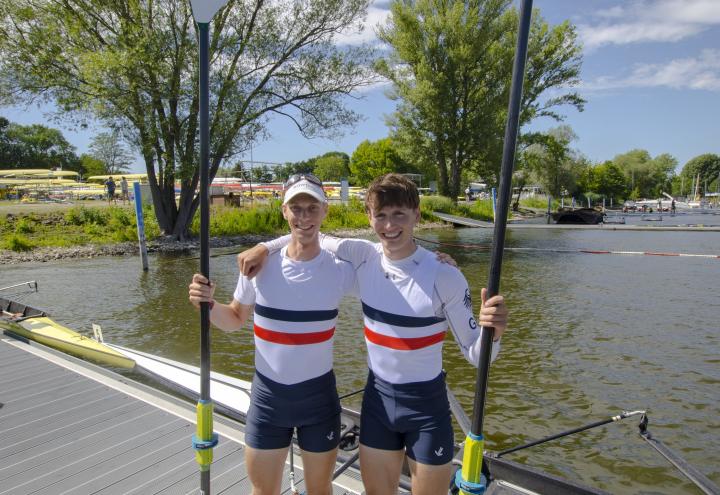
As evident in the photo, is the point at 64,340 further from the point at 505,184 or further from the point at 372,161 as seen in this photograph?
the point at 372,161

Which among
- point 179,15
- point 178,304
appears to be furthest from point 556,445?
point 179,15

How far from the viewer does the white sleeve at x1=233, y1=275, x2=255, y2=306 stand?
8.66 feet

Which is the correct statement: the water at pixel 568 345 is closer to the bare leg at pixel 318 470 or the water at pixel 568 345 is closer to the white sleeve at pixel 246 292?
the bare leg at pixel 318 470

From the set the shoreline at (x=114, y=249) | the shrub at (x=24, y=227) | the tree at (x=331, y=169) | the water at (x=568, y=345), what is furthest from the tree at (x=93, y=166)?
the water at (x=568, y=345)

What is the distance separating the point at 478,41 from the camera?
108ft

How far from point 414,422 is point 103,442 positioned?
3.41 metres

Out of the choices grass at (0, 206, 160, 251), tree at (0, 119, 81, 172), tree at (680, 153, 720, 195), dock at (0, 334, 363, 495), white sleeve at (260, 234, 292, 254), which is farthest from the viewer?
tree at (680, 153, 720, 195)

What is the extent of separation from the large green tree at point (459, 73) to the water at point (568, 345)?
64.5ft

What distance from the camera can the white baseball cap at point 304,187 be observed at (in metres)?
2.55

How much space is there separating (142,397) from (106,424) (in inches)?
24.6

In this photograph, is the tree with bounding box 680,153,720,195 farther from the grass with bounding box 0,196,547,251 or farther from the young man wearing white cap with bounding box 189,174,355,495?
the young man wearing white cap with bounding box 189,174,355,495

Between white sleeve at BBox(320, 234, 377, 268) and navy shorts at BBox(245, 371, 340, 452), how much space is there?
0.66 meters

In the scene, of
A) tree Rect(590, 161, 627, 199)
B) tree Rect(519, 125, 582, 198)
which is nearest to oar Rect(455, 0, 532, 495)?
tree Rect(519, 125, 582, 198)

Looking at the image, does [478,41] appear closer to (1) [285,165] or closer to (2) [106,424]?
(1) [285,165]
